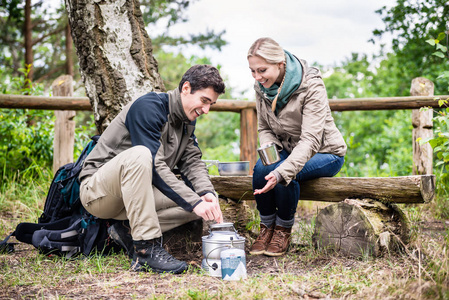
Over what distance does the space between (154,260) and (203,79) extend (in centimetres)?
123

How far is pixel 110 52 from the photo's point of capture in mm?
4098

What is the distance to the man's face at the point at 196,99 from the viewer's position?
315cm

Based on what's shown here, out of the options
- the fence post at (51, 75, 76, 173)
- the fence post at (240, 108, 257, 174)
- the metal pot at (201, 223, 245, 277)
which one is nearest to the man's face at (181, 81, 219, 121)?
the metal pot at (201, 223, 245, 277)

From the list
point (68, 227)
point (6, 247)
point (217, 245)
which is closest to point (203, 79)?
point (217, 245)

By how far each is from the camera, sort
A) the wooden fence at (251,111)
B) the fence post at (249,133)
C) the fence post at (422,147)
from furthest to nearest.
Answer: the fence post at (249,133)
the fence post at (422,147)
the wooden fence at (251,111)

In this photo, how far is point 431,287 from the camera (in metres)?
2.15

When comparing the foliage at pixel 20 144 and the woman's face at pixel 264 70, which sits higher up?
the woman's face at pixel 264 70

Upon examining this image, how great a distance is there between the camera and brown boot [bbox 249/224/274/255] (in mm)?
3555

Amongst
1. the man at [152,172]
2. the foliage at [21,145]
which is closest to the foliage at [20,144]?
the foliage at [21,145]

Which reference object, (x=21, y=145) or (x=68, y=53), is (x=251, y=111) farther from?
(x=68, y=53)

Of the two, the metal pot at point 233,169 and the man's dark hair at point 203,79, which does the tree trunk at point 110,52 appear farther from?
the man's dark hair at point 203,79

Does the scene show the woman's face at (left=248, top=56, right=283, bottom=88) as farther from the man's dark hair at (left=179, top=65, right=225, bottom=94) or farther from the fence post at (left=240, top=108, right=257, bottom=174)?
the fence post at (left=240, top=108, right=257, bottom=174)

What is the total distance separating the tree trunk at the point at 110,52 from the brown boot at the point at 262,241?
1613 mm

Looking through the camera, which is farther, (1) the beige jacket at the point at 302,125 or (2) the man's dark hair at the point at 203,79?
(1) the beige jacket at the point at 302,125
